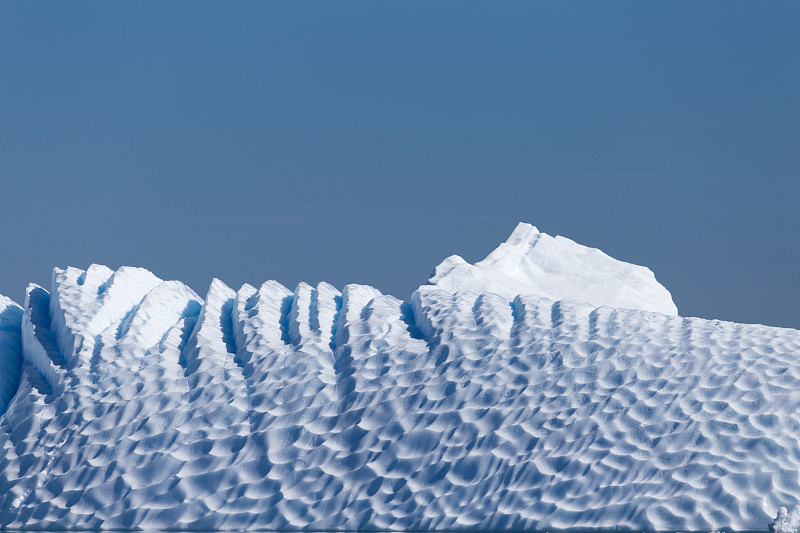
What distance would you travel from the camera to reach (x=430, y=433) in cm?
1623

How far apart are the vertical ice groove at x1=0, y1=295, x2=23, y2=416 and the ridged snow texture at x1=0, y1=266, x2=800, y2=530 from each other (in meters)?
0.07

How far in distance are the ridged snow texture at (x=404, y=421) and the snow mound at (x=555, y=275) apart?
16037mm

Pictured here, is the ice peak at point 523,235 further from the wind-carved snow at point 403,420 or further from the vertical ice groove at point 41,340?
the vertical ice groove at point 41,340

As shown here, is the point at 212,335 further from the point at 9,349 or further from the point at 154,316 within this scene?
the point at 9,349

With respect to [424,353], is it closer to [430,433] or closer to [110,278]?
[430,433]

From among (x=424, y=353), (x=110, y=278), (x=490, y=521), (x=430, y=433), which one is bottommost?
(x=490, y=521)

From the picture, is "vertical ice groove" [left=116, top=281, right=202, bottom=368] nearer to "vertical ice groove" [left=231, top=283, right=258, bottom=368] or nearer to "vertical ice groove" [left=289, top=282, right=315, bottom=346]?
"vertical ice groove" [left=231, top=283, right=258, bottom=368]

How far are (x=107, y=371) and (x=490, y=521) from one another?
24.4 ft

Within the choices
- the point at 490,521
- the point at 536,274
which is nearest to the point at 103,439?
the point at 490,521

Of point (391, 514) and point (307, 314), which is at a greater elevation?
point (307, 314)

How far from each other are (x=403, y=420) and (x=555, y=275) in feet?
76.1

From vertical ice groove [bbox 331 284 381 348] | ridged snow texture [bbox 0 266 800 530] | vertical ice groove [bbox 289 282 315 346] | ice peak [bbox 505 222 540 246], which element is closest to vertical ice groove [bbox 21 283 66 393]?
ridged snow texture [bbox 0 266 800 530]

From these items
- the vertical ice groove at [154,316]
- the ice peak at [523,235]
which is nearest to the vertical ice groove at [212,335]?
the vertical ice groove at [154,316]

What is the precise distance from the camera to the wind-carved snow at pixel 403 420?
50.4ft
